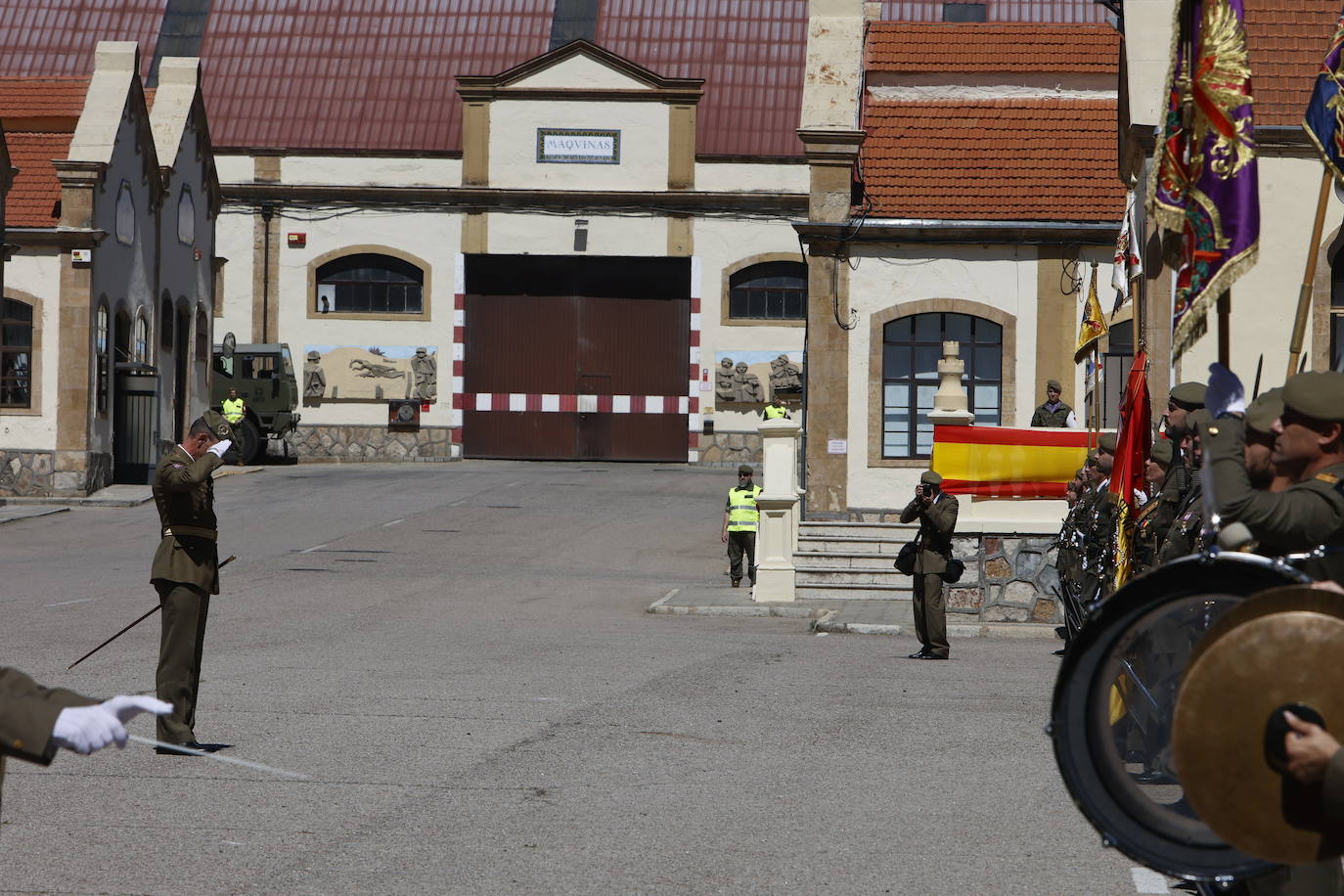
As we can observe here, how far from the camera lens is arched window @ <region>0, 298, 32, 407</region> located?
32.1 metres

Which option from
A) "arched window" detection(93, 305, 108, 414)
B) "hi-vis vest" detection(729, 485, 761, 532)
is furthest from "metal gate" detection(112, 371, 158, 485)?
"hi-vis vest" detection(729, 485, 761, 532)

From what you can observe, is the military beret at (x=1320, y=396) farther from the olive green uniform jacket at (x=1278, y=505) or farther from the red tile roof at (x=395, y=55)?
the red tile roof at (x=395, y=55)

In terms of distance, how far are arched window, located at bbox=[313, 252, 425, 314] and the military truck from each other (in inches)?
89.9

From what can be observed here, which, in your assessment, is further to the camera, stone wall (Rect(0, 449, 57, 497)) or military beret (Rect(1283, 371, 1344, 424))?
stone wall (Rect(0, 449, 57, 497))

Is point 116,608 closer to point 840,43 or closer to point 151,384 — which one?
point 840,43

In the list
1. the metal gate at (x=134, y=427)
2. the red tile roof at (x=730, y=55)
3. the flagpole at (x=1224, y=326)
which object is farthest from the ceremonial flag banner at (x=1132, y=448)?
the red tile roof at (x=730, y=55)

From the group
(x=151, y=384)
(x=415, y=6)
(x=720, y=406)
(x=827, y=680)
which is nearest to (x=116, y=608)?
(x=827, y=680)

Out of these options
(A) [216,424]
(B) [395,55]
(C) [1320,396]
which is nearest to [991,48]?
(B) [395,55]

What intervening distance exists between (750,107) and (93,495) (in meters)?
18.7

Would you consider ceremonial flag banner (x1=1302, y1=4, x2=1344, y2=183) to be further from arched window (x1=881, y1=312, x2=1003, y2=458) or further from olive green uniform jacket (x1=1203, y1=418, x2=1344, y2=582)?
arched window (x1=881, y1=312, x2=1003, y2=458)

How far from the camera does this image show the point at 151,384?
111 ft

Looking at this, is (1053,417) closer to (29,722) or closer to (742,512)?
(742,512)

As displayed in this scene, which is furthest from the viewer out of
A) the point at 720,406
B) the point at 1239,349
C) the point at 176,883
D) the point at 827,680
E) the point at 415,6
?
the point at 415,6

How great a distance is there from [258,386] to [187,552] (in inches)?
1189
